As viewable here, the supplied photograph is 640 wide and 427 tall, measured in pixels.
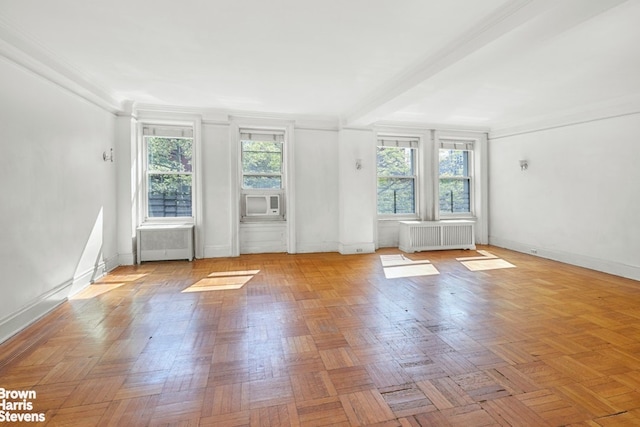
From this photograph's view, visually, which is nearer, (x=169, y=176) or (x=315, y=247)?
(x=169, y=176)

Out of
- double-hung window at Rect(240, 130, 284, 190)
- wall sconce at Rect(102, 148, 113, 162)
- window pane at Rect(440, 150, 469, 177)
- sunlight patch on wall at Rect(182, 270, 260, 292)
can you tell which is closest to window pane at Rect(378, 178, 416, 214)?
window pane at Rect(440, 150, 469, 177)

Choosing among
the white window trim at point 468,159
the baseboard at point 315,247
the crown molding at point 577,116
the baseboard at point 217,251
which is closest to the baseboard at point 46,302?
the baseboard at point 217,251

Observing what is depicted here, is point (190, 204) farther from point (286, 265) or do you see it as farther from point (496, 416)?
point (496, 416)

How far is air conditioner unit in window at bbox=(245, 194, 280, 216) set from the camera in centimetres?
577

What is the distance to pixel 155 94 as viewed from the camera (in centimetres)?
440

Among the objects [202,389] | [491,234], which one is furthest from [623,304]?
[202,389]

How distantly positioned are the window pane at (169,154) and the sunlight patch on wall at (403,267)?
377 cm

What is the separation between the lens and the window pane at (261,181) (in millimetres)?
5805

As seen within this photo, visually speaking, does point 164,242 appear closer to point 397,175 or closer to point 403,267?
point 403,267

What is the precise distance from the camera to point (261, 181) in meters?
5.87

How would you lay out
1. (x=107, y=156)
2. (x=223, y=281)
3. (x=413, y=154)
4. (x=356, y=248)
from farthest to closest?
1. (x=413, y=154)
2. (x=356, y=248)
3. (x=107, y=156)
4. (x=223, y=281)

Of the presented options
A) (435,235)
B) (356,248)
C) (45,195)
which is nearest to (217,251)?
(356,248)

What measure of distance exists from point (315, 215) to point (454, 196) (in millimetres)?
3138

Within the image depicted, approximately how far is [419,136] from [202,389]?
589 centimetres
